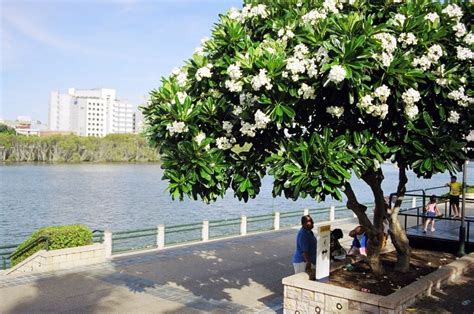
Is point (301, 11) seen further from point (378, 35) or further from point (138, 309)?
point (138, 309)

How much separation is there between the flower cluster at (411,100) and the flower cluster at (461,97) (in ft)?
2.14

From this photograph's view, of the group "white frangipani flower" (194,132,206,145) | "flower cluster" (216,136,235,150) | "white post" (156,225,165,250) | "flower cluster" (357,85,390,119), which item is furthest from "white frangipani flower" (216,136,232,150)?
"white post" (156,225,165,250)

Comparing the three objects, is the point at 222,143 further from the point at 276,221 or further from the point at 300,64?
the point at 276,221

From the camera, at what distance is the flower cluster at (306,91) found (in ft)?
22.8

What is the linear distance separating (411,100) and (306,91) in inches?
58.9

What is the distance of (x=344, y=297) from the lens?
336 inches

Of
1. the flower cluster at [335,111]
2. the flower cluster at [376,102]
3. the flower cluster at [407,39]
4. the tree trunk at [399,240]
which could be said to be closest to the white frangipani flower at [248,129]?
the flower cluster at [335,111]

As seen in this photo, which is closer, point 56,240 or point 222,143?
point 222,143

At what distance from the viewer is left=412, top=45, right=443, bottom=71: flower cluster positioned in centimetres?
727

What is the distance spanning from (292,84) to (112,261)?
385 inches

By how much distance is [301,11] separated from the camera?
7.98 metres

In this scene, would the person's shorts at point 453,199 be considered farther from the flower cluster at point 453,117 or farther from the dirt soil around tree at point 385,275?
the flower cluster at point 453,117

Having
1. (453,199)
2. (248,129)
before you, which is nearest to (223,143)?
(248,129)

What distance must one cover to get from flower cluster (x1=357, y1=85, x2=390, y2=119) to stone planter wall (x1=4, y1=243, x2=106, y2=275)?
996cm
